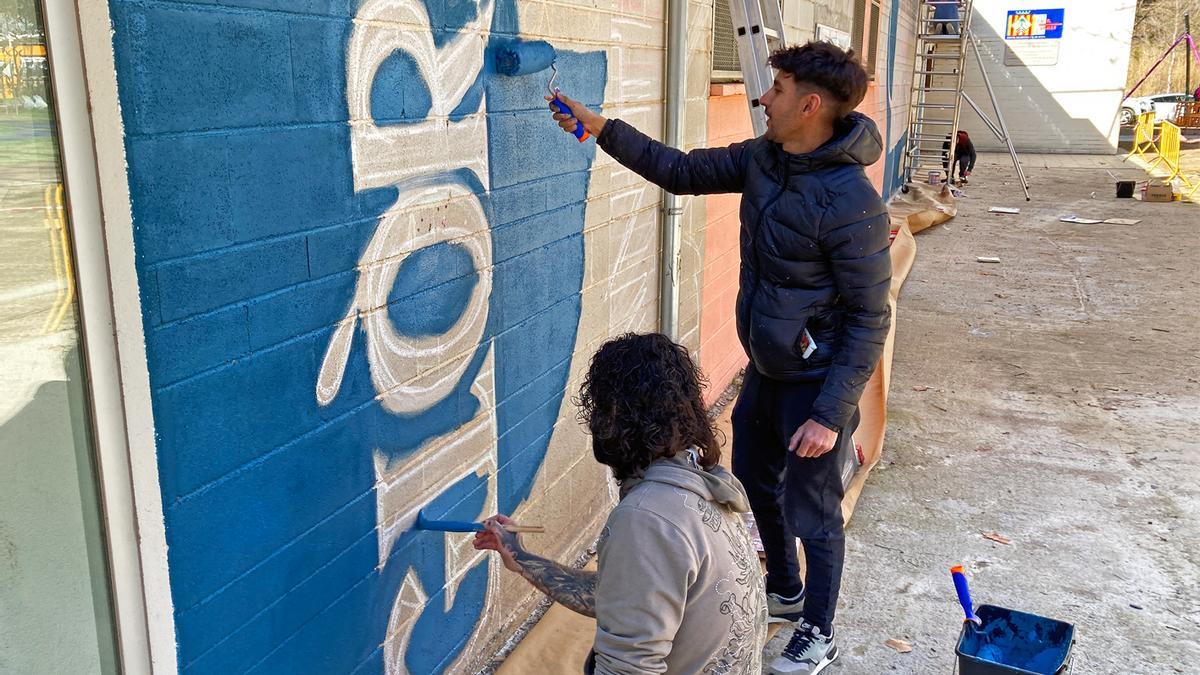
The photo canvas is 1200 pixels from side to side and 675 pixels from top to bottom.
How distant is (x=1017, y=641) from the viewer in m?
2.74

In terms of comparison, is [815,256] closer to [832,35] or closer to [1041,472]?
[1041,472]

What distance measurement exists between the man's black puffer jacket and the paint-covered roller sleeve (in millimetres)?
289

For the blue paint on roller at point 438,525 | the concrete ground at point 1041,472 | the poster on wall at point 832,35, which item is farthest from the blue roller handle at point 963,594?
the poster on wall at point 832,35

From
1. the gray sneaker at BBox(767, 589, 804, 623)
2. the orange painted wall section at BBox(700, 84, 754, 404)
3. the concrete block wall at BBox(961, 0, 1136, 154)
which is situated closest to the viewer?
the gray sneaker at BBox(767, 589, 804, 623)

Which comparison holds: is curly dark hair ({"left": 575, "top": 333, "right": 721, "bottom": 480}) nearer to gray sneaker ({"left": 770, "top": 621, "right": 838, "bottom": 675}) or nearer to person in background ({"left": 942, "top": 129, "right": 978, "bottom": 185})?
gray sneaker ({"left": 770, "top": 621, "right": 838, "bottom": 675})

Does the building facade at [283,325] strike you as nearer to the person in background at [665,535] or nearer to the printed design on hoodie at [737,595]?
the person in background at [665,535]

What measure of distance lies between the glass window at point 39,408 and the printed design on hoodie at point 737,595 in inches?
42.4

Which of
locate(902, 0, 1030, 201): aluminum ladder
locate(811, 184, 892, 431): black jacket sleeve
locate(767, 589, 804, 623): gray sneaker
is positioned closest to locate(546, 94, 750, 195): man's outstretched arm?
locate(811, 184, 892, 431): black jacket sleeve

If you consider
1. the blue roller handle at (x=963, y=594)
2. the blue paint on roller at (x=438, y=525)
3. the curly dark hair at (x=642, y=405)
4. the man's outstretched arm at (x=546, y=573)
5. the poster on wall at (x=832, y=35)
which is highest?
the poster on wall at (x=832, y=35)

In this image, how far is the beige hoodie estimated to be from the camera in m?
A: 1.80

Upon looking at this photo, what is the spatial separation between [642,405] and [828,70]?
52.2 inches

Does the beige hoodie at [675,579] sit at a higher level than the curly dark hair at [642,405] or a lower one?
lower

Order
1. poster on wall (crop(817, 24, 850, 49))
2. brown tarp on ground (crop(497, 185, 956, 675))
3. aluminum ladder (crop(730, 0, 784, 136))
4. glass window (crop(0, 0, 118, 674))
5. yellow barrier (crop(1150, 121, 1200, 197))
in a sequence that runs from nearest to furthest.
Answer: glass window (crop(0, 0, 118, 674)) → brown tarp on ground (crop(497, 185, 956, 675)) → aluminum ladder (crop(730, 0, 784, 136)) → poster on wall (crop(817, 24, 850, 49)) → yellow barrier (crop(1150, 121, 1200, 197))

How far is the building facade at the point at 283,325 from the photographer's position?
1.60 meters
